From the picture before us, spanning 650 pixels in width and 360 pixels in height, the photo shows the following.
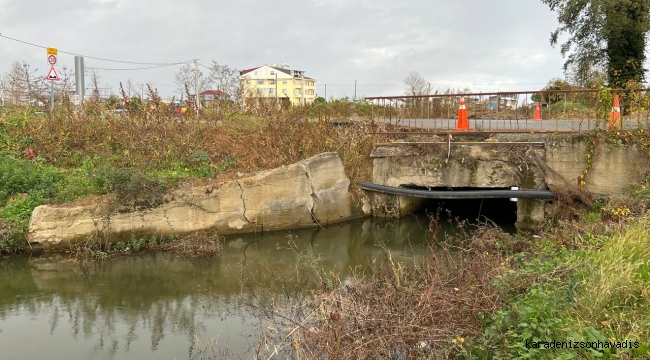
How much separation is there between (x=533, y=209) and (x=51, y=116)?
39.3 feet

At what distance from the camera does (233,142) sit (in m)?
12.0

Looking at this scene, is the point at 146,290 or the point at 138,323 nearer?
the point at 138,323

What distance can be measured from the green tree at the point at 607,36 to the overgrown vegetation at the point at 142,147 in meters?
11.5

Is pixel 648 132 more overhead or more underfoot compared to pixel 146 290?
more overhead

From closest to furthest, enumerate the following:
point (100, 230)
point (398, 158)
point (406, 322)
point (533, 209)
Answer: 1. point (406, 322)
2. point (100, 230)
3. point (533, 209)
4. point (398, 158)

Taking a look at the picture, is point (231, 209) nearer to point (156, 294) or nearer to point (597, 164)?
point (156, 294)

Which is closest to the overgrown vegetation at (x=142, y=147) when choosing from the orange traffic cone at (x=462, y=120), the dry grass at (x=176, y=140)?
the dry grass at (x=176, y=140)

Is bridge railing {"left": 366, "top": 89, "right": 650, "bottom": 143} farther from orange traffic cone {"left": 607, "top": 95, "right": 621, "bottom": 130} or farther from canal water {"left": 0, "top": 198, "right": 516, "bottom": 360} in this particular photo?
canal water {"left": 0, "top": 198, "right": 516, "bottom": 360}

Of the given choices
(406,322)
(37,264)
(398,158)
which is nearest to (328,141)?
(398,158)

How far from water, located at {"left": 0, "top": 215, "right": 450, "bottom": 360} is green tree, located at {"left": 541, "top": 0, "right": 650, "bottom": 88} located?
13097 mm

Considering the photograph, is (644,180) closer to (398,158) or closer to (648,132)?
(648,132)

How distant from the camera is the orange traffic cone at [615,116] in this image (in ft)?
31.5

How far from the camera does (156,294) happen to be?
24.7 feet

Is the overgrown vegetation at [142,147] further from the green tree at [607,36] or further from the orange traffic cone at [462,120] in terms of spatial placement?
the green tree at [607,36]
